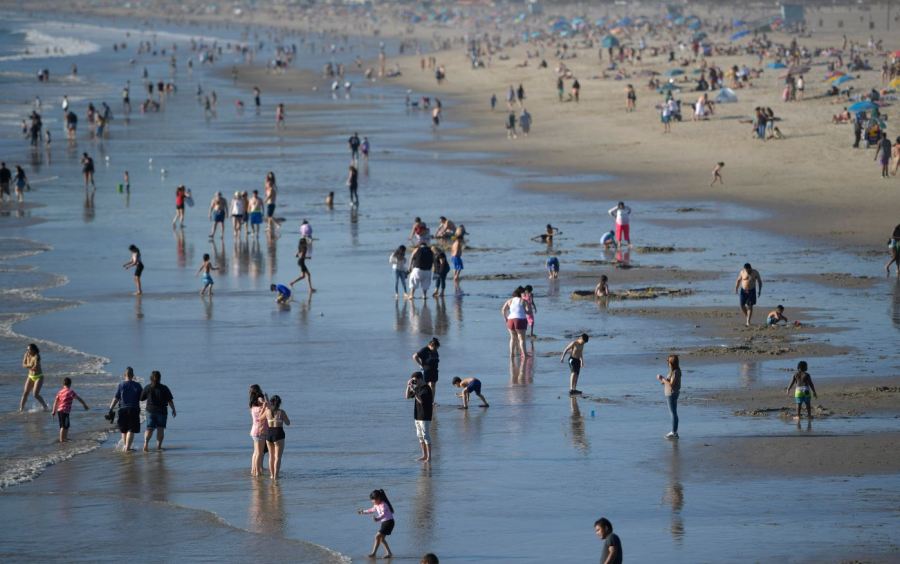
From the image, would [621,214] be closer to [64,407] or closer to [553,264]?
[553,264]

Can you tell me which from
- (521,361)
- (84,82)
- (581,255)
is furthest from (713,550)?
(84,82)

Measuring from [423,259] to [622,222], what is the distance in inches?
271

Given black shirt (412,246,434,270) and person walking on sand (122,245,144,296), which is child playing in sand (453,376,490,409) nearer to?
black shirt (412,246,434,270)

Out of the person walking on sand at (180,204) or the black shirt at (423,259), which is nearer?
the black shirt at (423,259)

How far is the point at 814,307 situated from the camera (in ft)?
89.2

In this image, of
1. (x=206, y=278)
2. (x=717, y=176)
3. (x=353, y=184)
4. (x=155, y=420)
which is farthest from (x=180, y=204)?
(x=155, y=420)

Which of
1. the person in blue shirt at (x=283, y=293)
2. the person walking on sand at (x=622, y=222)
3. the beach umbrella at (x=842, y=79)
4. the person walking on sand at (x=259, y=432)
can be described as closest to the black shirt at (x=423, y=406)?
the person walking on sand at (x=259, y=432)

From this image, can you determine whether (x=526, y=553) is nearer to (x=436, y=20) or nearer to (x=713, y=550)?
(x=713, y=550)

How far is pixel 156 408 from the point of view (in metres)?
18.7

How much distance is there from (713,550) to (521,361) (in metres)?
9.42

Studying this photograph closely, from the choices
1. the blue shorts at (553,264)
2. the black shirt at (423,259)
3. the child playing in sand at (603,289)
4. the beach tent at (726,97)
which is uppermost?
the beach tent at (726,97)

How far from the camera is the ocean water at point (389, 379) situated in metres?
15.4

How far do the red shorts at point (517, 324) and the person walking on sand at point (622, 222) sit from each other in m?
10.5

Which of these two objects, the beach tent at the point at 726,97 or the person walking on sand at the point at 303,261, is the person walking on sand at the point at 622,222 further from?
the beach tent at the point at 726,97
